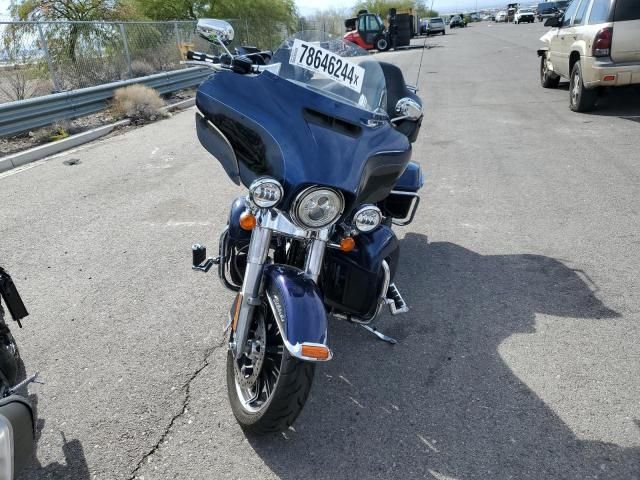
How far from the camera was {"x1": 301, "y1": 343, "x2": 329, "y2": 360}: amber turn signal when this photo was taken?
2139 mm

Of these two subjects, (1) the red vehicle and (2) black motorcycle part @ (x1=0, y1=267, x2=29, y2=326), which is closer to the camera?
(2) black motorcycle part @ (x1=0, y1=267, x2=29, y2=326)

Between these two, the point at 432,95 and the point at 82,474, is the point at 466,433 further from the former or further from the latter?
the point at 432,95

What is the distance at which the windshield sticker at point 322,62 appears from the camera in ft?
8.37

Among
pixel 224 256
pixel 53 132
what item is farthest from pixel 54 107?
pixel 224 256

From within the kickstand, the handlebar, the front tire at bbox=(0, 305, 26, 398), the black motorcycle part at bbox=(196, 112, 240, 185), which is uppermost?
the handlebar

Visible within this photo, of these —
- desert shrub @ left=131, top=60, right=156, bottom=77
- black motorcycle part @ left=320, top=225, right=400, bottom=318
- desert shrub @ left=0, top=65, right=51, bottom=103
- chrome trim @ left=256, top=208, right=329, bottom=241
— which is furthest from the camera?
desert shrub @ left=131, top=60, right=156, bottom=77

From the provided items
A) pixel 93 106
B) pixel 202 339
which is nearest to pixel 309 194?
pixel 202 339

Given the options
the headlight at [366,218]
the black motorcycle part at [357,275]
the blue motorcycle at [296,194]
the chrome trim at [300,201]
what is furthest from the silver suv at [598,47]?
the chrome trim at [300,201]

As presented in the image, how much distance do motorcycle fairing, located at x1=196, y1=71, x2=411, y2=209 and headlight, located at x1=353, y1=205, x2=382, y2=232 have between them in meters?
0.07

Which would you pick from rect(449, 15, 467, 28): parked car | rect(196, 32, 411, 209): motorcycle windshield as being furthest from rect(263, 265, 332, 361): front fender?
rect(449, 15, 467, 28): parked car

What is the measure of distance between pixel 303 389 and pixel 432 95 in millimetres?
11527

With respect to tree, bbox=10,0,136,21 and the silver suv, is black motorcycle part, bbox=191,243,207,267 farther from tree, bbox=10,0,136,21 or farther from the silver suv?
tree, bbox=10,0,136,21

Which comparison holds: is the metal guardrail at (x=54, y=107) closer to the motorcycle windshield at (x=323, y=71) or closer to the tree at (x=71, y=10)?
the motorcycle windshield at (x=323, y=71)

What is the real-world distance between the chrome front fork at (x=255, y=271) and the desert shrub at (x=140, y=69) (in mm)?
13452
